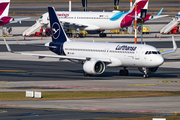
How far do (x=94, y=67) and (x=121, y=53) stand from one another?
3.72m

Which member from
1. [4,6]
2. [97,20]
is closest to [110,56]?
[97,20]

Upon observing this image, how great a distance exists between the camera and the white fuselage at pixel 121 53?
155 ft

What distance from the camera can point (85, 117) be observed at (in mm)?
26422

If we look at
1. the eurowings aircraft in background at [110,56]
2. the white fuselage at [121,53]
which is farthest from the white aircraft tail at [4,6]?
the white fuselage at [121,53]

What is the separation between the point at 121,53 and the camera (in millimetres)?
48906

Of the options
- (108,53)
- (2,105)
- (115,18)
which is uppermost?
(115,18)

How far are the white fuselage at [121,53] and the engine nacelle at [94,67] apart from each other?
4.60 ft

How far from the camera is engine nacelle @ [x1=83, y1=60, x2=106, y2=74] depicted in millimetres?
48469

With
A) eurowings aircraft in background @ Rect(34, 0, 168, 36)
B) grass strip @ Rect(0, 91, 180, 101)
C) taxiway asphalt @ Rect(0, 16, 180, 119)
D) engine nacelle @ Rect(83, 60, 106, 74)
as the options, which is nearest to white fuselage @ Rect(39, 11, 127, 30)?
eurowings aircraft in background @ Rect(34, 0, 168, 36)

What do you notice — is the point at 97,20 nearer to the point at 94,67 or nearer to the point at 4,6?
the point at 4,6

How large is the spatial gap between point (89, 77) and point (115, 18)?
56.7 metres

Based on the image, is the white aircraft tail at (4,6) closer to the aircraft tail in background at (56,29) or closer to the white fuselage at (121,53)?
the aircraft tail in background at (56,29)

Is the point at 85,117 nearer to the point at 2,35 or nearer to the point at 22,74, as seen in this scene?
the point at 22,74

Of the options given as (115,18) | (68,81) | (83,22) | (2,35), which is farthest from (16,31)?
(68,81)
